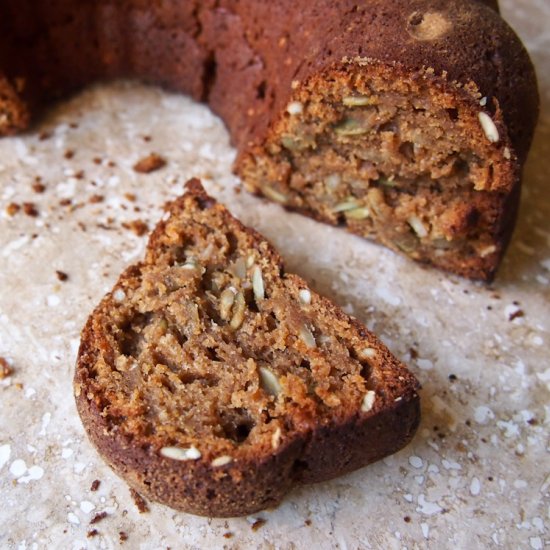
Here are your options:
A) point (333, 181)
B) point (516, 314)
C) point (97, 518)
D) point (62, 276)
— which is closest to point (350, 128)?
point (333, 181)

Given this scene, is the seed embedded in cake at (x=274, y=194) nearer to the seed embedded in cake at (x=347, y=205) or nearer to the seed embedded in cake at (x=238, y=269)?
the seed embedded in cake at (x=347, y=205)

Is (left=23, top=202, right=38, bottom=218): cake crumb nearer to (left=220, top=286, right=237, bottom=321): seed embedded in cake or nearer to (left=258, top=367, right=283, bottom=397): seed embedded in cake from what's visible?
(left=220, top=286, right=237, bottom=321): seed embedded in cake

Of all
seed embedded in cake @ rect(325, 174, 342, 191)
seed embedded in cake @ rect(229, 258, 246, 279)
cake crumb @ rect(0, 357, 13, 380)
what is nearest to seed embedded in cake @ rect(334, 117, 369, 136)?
seed embedded in cake @ rect(325, 174, 342, 191)

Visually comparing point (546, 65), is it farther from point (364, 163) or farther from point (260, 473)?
point (260, 473)

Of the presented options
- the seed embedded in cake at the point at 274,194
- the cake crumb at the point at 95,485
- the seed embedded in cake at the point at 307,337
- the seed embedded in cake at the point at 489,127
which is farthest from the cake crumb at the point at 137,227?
the seed embedded in cake at the point at 489,127

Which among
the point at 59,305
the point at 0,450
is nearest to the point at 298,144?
the point at 59,305

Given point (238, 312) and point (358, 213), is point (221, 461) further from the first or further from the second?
point (358, 213)
